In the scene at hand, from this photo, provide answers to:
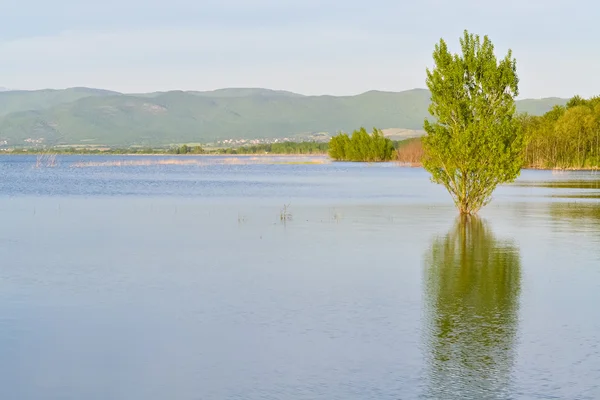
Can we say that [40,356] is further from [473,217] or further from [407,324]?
[473,217]

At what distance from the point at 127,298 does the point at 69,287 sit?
7.15 feet

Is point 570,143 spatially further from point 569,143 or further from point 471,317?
point 471,317

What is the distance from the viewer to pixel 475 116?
39281 millimetres

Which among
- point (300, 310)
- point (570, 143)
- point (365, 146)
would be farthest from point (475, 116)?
point (365, 146)

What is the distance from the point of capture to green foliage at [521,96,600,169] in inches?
4712

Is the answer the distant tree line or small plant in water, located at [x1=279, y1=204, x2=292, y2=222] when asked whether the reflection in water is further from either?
the distant tree line

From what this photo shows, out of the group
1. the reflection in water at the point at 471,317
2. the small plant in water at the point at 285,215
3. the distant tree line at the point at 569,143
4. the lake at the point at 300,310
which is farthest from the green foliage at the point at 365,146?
the reflection in water at the point at 471,317

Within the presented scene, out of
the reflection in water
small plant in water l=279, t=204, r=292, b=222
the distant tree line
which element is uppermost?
the distant tree line

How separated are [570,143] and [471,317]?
366 ft

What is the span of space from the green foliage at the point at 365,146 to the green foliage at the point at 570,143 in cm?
5116

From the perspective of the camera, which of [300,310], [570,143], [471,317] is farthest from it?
[570,143]

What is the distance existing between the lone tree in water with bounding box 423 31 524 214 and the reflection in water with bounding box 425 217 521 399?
10.7 meters

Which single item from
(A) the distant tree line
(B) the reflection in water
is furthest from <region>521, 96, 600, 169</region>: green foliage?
(B) the reflection in water

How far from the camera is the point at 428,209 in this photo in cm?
4559
